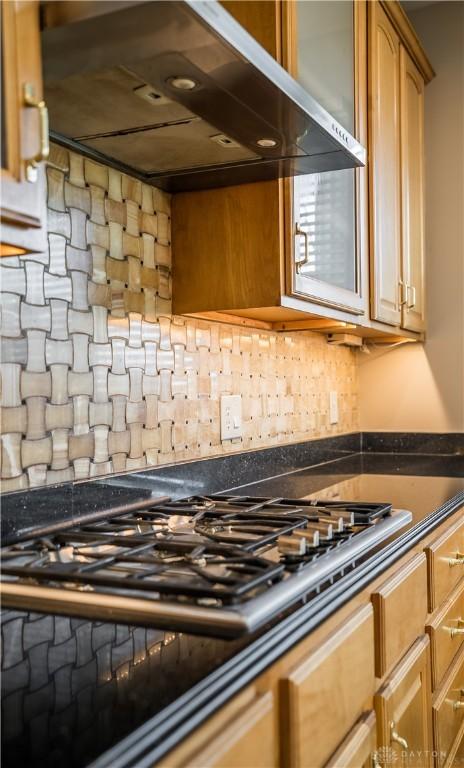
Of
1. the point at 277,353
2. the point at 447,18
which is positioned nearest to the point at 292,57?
the point at 277,353

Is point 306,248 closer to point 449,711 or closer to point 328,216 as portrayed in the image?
point 328,216

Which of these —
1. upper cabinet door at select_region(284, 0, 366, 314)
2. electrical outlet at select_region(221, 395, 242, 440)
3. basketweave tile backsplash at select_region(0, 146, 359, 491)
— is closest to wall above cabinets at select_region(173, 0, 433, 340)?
upper cabinet door at select_region(284, 0, 366, 314)

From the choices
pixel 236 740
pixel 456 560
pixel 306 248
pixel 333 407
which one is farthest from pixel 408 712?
pixel 333 407

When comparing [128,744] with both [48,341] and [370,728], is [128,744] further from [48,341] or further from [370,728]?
[48,341]

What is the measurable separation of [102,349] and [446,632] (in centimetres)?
98

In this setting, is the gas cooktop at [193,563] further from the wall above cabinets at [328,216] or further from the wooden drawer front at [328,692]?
the wall above cabinets at [328,216]

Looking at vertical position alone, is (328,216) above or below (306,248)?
above

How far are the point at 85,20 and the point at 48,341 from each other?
1.88ft

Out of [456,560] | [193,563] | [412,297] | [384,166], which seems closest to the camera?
[193,563]

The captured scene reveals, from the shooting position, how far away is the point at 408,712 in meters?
1.31

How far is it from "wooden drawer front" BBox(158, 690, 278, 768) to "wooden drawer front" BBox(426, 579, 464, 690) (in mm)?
806

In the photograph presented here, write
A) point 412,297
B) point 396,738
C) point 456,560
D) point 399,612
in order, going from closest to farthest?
1. point 396,738
2. point 399,612
3. point 456,560
4. point 412,297

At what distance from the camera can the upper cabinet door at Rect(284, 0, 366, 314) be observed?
1727 millimetres

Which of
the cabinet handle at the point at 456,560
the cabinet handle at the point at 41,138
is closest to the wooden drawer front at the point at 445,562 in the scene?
the cabinet handle at the point at 456,560
